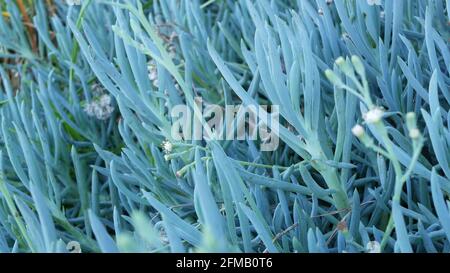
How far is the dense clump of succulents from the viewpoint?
0.77 m

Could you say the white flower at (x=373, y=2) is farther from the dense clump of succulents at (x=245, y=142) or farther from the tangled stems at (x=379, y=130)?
the tangled stems at (x=379, y=130)

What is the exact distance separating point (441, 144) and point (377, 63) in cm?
27

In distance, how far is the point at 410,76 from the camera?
2.95ft

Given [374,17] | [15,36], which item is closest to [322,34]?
[374,17]

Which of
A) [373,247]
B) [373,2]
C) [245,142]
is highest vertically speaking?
[373,2]

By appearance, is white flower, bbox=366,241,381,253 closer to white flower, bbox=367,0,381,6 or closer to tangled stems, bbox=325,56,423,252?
tangled stems, bbox=325,56,423,252

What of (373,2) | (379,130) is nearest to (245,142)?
(373,2)

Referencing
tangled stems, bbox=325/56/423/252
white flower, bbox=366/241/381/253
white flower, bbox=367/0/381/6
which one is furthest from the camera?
white flower, bbox=367/0/381/6

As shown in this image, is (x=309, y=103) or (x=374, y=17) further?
(x=374, y=17)

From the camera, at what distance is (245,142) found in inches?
42.3

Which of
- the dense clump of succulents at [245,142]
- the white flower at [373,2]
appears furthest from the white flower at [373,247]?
the white flower at [373,2]

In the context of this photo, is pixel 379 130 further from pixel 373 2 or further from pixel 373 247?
pixel 373 2

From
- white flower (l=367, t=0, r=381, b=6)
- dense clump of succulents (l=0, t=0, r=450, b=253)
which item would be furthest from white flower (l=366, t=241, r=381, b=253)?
white flower (l=367, t=0, r=381, b=6)
